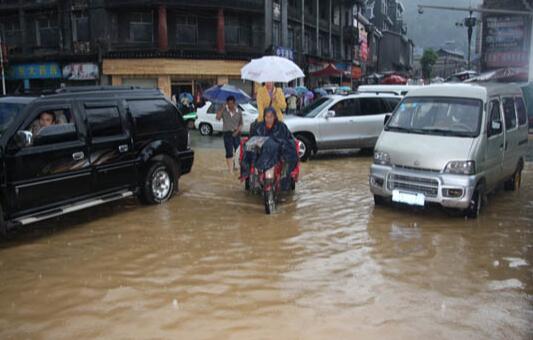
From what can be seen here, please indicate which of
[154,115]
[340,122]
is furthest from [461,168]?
[340,122]

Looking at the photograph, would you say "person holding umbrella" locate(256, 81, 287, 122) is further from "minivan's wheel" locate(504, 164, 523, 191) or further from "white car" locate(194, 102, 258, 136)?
"white car" locate(194, 102, 258, 136)

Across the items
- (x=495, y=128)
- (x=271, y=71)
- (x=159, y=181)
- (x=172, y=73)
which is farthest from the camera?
(x=172, y=73)

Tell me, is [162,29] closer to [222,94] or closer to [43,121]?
[222,94]

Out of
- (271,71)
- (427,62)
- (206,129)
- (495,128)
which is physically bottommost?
(206,129)

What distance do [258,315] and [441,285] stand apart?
6.68 ft

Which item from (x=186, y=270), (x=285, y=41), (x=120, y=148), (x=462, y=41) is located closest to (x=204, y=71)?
(x=285, y=41)

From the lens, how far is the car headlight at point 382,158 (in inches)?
314

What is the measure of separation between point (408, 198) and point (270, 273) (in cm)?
297

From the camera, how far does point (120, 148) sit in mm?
7910

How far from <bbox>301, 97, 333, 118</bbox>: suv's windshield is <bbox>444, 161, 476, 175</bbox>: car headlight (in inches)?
261

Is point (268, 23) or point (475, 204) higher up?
point (268, 23)

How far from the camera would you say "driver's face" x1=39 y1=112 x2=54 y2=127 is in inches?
270

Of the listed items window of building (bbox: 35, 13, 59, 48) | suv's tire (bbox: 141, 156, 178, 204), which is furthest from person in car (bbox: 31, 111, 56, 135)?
window of building (bbox: 35, 13, 59, 48)

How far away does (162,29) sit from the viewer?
31453 millimetres
